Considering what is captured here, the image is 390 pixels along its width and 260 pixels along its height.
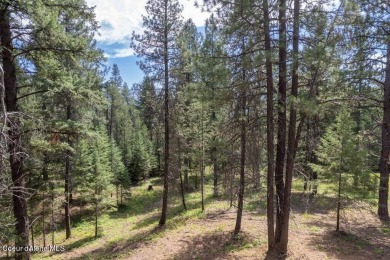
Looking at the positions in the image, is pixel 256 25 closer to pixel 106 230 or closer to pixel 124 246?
pixel 124 246

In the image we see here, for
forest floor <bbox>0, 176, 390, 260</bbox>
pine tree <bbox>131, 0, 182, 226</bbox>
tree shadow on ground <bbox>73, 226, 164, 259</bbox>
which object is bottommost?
tree shadow on ground <bbox>73, 226, 164, 259</bbox>

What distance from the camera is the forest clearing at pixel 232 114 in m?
7.22

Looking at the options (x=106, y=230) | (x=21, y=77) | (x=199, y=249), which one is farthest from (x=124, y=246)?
(x=21, y=77)

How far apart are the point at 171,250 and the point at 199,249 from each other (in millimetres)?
1145

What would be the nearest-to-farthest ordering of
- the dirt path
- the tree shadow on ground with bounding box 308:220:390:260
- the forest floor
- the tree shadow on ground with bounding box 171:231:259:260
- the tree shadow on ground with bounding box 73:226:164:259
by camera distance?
the tree shadow on ground with bounding box 308:220:390:260, the dirt path, the forest floor, the tree shadow on ground with bounding box 171:231:259:260, the tree shadow on ground with bounding box 73:226:164:259

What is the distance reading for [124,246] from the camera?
1336 centimetres

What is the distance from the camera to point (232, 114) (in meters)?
10.2

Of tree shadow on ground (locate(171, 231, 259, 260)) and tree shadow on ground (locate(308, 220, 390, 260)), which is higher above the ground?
tree shadow on ground (locate(308, 220, 390, 260))

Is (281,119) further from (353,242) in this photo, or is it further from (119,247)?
(119,247)

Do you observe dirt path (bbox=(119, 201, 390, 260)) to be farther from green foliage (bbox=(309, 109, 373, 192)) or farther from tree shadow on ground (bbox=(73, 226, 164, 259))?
green foliage (bbox=(309, 109, 373, 192))

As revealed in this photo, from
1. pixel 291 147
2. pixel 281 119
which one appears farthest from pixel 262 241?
pixel 281 119

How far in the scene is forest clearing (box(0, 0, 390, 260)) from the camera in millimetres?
7223

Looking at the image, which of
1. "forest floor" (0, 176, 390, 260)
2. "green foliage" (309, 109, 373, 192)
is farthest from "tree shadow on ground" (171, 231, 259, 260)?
"green foliage" (309, 109, 373, 192)

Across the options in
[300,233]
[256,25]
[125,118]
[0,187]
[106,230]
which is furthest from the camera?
[125,118]
